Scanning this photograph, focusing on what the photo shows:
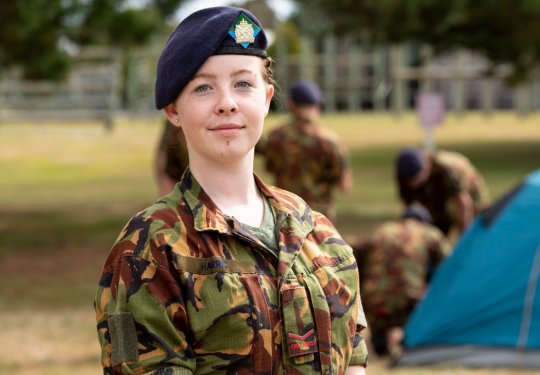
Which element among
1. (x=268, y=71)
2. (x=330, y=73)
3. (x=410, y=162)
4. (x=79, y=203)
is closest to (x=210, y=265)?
(x=268, y=71)

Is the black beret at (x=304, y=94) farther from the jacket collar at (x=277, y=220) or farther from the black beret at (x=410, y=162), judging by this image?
the jacket collar at (x=277, y=220)

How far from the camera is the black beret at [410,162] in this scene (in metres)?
6.06

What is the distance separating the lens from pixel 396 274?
509 centimetres

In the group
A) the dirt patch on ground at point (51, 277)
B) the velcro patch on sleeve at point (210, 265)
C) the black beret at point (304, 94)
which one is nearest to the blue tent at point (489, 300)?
the black beret at point (304, 94)

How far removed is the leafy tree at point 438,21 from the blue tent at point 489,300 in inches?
296

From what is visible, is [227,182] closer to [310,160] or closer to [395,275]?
[395,275]

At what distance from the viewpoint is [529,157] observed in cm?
2028

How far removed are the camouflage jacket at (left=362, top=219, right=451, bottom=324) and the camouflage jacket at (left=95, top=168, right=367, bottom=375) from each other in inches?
141

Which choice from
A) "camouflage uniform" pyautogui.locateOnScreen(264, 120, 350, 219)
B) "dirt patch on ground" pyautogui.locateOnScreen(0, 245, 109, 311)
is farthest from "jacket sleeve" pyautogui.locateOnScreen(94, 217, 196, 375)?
"dirt patch on ground" pyautogui.locateOnScreen(0, 245, 109, 311)

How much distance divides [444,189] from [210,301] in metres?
5.30

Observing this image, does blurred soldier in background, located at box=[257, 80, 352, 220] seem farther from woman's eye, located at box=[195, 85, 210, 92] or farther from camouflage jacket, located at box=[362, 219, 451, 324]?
woman's eye, located at box=[195, 85, 210, 92]

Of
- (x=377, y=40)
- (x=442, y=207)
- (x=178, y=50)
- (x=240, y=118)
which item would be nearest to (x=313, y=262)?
(x=240, y=118)

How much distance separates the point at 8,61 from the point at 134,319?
9.27m

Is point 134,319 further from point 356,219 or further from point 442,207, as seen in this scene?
point 356,219
